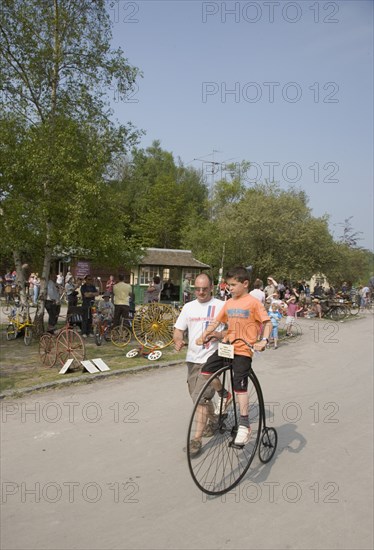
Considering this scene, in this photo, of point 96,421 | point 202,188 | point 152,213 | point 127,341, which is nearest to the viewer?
point 96,421

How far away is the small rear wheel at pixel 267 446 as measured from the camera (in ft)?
16.9

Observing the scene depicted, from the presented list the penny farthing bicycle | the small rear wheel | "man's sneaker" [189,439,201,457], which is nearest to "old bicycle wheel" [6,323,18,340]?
the penny farthing bicycle

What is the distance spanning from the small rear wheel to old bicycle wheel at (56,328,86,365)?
5173mm

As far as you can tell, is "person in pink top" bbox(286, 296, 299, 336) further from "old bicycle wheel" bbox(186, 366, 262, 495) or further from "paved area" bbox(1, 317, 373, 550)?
"old bicycle wheel" bbox(186, 366, 262, 495)

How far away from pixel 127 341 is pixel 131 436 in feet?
22.3

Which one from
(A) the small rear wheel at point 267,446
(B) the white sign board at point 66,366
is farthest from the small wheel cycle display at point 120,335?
(A) the small rear wheel at point 267,446

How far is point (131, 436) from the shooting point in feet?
19.2

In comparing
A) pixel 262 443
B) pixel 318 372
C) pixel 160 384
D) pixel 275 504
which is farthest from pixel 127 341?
→ pixel 275 504

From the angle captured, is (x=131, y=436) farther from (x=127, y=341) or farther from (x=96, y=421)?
(x=127, y=341)

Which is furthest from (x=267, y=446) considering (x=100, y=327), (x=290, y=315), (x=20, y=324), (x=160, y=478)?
(x=290, y=315)

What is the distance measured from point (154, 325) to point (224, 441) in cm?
795

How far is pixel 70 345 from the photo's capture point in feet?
31.2

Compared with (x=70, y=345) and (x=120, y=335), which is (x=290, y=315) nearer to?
(x=120, y=335)

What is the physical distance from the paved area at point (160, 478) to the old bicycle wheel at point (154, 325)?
4516 mm
